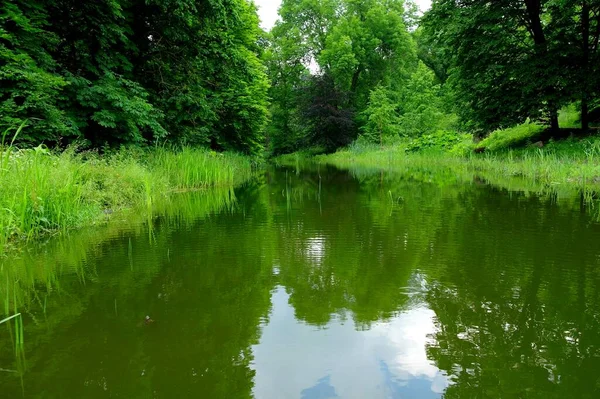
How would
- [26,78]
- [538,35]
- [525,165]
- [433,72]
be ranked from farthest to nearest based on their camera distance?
[433,72], [538,35], [525,165], [26,78]

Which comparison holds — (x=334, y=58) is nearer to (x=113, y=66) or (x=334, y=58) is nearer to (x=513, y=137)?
(x=513, y=137)

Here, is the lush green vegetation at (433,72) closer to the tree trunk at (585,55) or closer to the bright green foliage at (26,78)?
the tree trunk at (585,55)

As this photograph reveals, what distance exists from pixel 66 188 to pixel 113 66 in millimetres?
6141

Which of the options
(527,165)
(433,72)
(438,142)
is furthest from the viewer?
(433,72)

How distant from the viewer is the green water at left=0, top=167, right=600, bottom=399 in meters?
1.73

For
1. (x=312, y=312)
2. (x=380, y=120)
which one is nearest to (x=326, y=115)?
(x=380, y=120)

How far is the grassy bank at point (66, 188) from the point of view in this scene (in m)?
4.13

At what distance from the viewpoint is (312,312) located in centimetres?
250

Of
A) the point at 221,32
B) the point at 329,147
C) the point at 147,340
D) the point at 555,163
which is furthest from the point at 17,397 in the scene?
the point at 329,147

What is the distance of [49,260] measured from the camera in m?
3.60

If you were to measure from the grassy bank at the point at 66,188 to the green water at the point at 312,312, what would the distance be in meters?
0.39

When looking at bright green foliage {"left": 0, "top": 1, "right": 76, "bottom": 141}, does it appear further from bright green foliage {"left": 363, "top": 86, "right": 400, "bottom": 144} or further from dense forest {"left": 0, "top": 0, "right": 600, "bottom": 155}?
bright green foliage {"left": 363, "top": 86, "right": 400, "bottom": 144}

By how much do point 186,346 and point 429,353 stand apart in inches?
47.1

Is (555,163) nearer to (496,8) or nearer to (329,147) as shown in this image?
(496,8)
